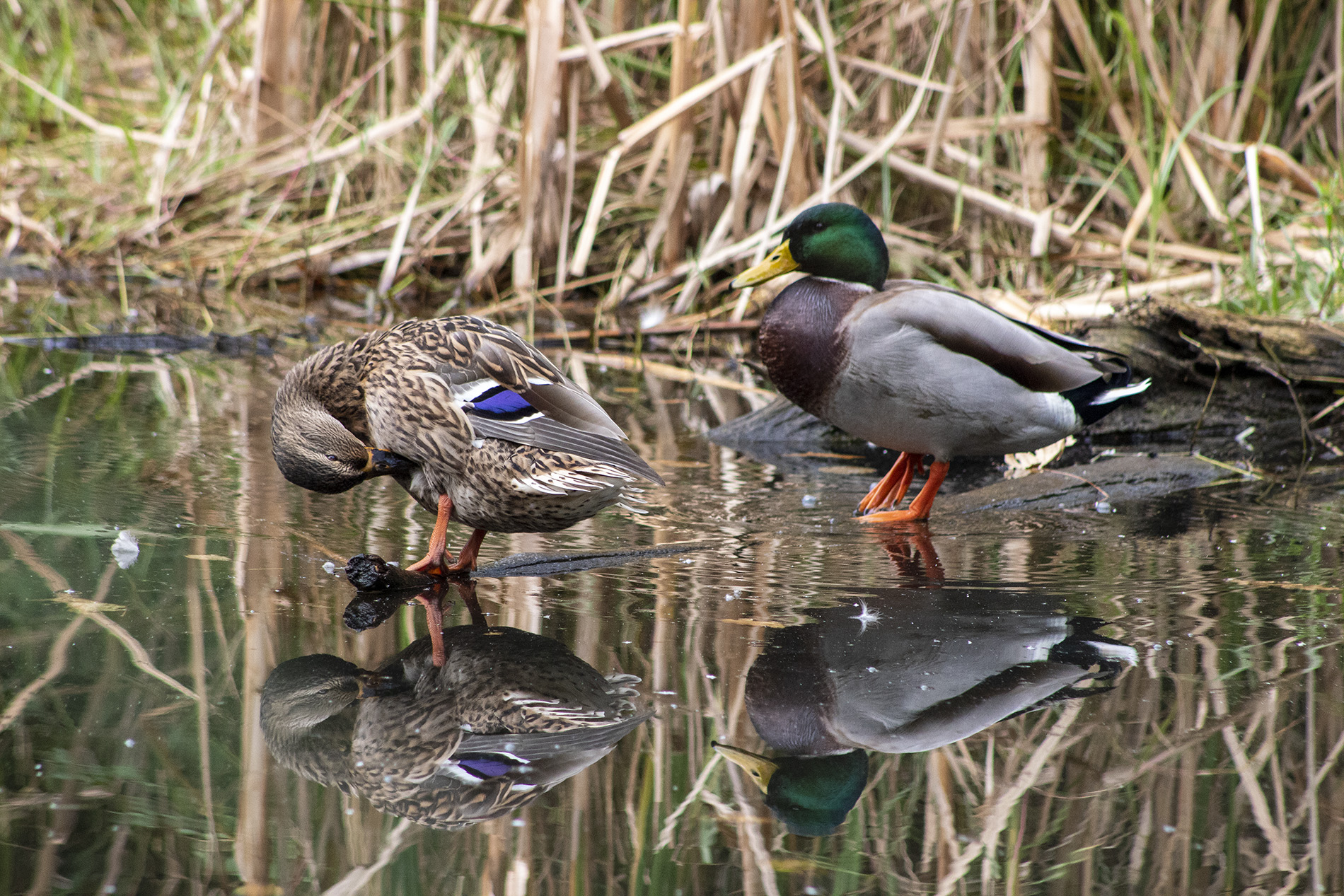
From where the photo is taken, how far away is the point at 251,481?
368 cm

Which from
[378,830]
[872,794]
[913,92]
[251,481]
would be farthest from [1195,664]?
[913,92]

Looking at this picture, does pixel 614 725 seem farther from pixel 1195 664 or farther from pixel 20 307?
pixel 20 307

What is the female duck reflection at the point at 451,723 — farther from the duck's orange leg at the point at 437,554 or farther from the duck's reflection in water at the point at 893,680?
the duck's orange leg at the point at 437,554

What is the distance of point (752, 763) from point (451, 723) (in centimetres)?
48

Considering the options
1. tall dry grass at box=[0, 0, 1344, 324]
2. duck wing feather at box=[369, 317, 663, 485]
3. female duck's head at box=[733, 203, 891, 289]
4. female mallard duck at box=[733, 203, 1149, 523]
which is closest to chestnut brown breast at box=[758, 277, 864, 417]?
female mallard duck at box=[733, 203, 1149, 523]

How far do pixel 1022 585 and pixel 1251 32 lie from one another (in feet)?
15.8

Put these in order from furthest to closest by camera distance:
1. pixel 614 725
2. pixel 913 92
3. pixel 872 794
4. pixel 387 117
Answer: pixel 387 117 → pixel 913 92 → pixel 614 725 → pixel 872 794

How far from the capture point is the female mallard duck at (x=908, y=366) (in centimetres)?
367

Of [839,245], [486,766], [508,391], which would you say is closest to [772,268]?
[839,245]

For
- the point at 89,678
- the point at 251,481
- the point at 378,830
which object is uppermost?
the point at 251,481

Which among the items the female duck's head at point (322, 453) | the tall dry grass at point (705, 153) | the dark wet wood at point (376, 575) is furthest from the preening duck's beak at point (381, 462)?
the tall dry grass at point (705, 153)

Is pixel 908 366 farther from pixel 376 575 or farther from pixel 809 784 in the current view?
pixel 809 784

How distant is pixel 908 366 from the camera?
3645 mm

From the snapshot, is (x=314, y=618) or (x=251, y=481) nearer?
(x=314, y=618)
